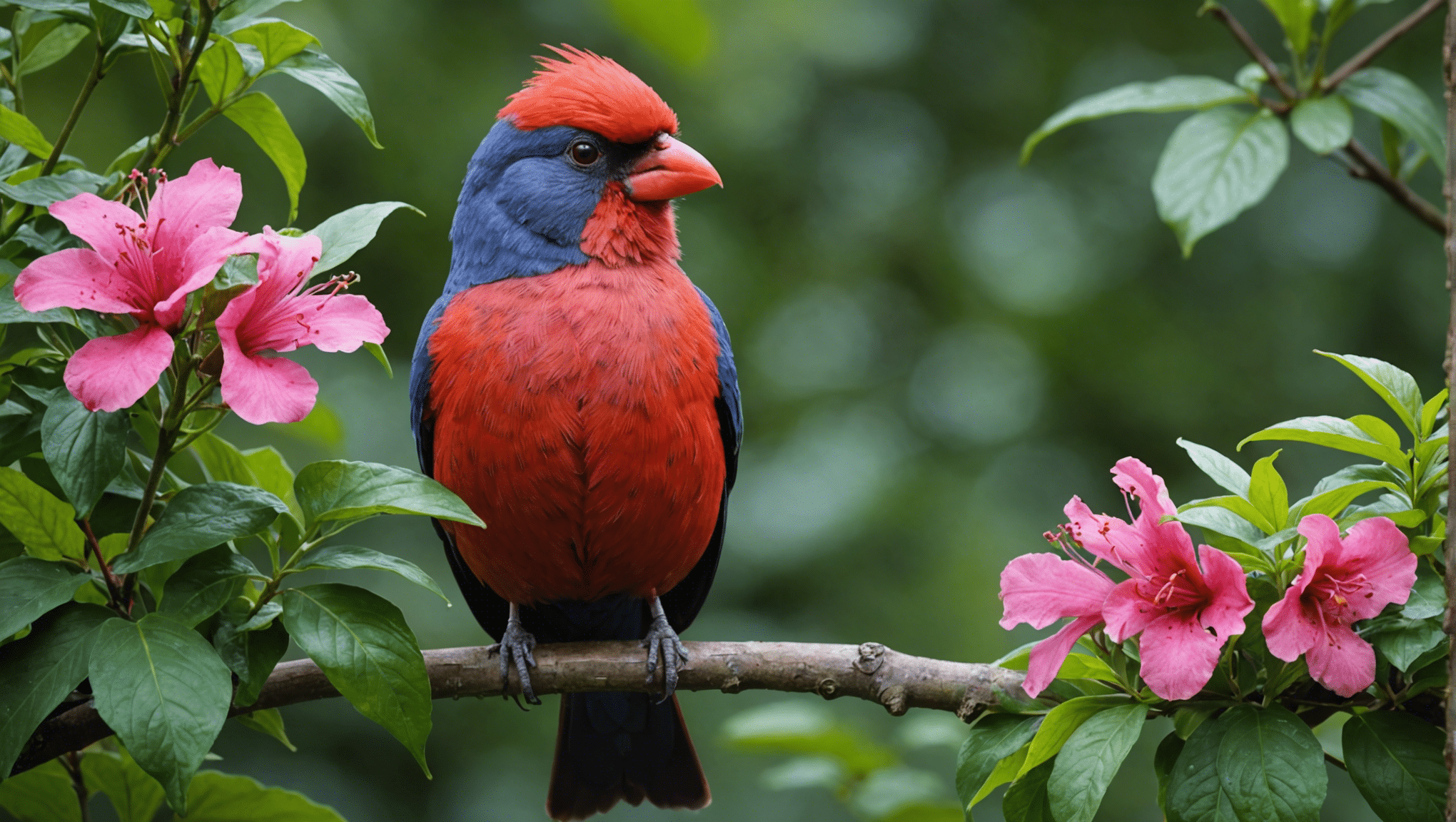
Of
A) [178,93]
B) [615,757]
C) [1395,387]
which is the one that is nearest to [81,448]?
[178,93]

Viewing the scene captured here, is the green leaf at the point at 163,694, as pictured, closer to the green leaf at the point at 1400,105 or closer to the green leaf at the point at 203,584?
the green leaf at the point at 203,584

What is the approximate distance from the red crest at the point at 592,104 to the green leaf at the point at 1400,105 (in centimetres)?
168

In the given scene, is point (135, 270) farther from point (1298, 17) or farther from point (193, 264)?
point (1298, 17)

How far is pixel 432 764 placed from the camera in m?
5.08

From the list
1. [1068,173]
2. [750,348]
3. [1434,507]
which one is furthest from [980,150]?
[1434,507]

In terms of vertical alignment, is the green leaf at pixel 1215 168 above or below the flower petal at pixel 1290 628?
above

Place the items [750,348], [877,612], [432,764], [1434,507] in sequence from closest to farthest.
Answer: [1434,507]
[432,764]
[877,612]
[750,348]

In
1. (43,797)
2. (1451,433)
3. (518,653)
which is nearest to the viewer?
(1451,433)

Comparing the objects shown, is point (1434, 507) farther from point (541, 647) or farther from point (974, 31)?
point (974, 31)

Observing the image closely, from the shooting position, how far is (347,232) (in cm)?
185

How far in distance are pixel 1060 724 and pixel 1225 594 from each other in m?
0.30

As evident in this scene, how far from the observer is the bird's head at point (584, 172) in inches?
118

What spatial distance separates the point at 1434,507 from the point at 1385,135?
1.50 metres

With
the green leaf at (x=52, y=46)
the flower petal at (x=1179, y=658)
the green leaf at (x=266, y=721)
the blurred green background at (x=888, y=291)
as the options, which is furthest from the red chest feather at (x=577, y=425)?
the blurred green background at (x=888, y=291)
